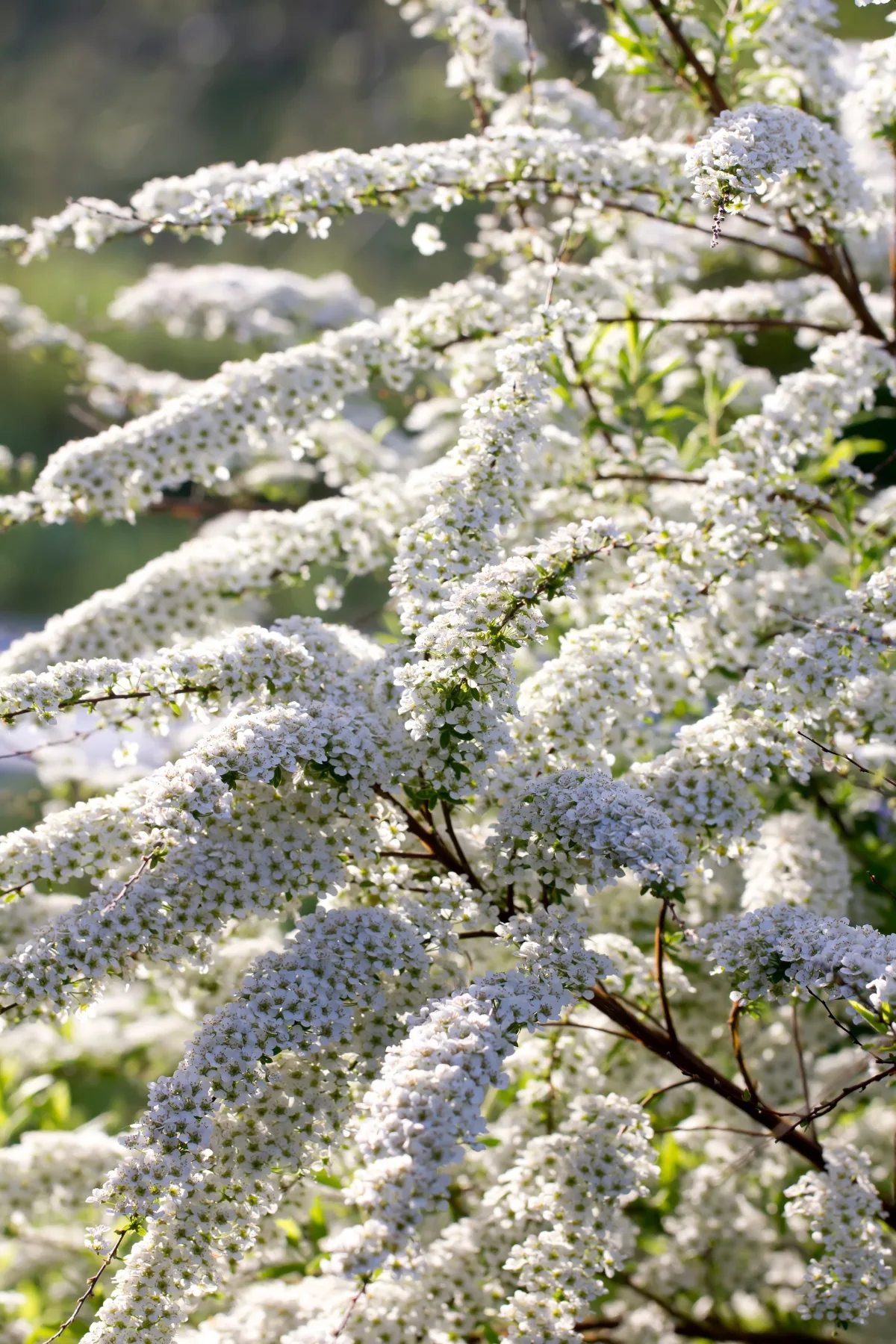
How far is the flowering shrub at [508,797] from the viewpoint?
207 cm

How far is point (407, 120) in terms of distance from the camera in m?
16.1

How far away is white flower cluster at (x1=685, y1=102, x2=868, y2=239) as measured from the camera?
2213mm

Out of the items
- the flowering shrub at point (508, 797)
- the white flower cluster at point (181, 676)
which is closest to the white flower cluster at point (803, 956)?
the flowering shrub at point (508, 797)

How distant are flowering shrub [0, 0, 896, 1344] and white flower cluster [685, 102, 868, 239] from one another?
0.05 feet

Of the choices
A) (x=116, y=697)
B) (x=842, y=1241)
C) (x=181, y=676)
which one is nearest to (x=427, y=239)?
(x=181, y=676)

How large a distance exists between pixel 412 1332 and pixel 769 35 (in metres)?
3.28

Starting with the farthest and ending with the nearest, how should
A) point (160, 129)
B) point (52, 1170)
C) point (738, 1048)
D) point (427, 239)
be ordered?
point (160, 129)
point (427, 239)
point (52, 1170)
point (738, 1048)

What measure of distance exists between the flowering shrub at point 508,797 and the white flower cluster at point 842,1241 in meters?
0.01

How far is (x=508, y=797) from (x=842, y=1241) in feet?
3.49

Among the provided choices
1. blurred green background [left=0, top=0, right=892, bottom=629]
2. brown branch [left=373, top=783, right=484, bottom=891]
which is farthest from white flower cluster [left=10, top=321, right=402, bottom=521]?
blurred green background [left=0, top=0, right=892, bottom=629]

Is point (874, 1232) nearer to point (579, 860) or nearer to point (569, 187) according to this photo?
point (579, 860)

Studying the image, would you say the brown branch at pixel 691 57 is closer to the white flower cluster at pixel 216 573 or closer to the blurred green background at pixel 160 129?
the white flower cluster at pixel 216 573

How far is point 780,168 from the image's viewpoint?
2.30 meters

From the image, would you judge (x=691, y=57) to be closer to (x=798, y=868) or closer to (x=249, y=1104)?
(x=798, y=868)
